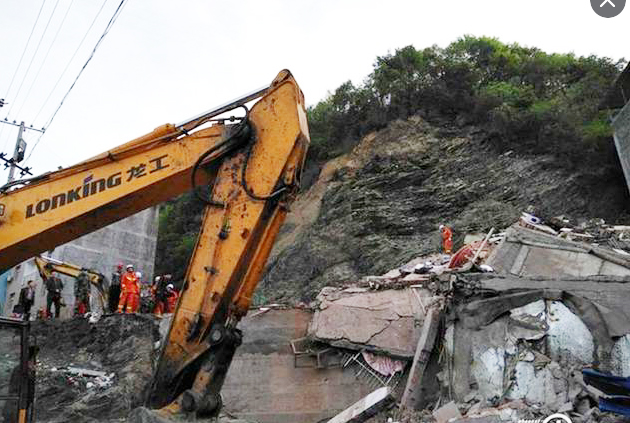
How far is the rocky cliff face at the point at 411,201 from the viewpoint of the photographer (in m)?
Answer: 20.7

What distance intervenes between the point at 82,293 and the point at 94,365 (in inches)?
160

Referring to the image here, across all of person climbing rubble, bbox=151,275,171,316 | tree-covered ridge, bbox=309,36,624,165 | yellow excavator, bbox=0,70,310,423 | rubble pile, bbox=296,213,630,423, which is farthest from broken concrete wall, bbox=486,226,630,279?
tree-covered ridge, bbox=309,36,624,165

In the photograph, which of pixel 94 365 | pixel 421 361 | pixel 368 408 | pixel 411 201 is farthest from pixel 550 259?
pixel 411 201

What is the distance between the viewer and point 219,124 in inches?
214

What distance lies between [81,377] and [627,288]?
33.0 feet

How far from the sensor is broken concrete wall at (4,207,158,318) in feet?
80.4

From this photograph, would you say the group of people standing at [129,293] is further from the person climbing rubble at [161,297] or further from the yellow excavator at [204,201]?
the yellow excavator at [204,201]

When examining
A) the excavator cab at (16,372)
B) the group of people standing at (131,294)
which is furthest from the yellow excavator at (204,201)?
the group of people standing at (131,294)

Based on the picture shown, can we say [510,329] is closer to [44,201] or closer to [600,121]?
[44,201]

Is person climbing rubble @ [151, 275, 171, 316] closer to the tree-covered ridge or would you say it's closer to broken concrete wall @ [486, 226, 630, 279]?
broken concrete wall @ [486, 226, 630, 279]

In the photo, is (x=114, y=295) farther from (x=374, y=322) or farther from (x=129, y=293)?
(x=374, y=322)

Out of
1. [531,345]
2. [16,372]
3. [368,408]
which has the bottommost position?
[368,408]

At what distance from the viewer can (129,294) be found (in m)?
14.6

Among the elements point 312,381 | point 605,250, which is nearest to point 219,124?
point 312,381
